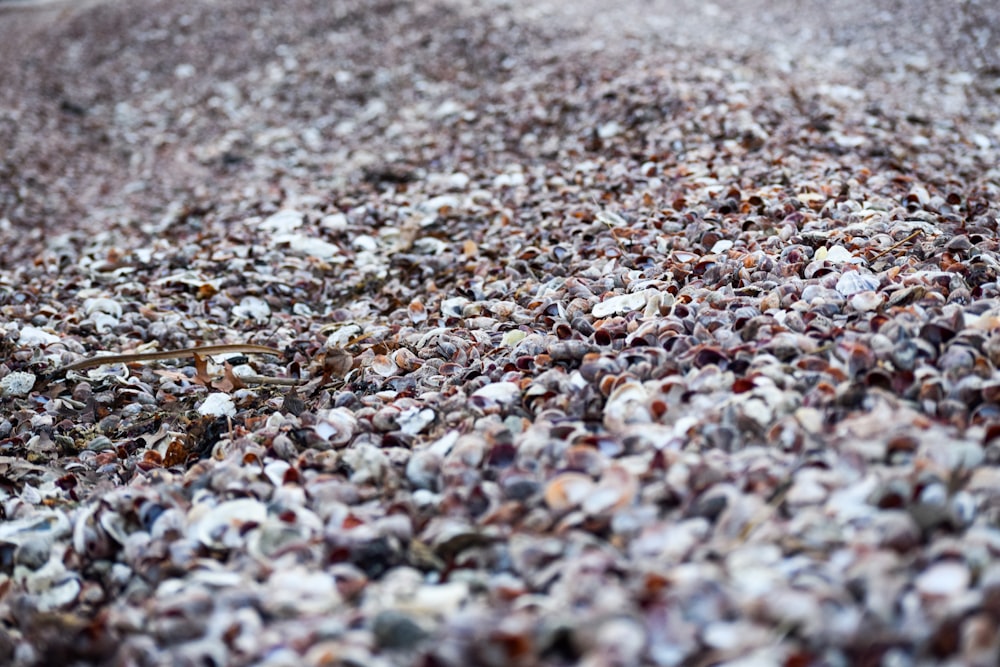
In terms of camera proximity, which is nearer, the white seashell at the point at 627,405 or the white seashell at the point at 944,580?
the white seashell at the point at 944,580

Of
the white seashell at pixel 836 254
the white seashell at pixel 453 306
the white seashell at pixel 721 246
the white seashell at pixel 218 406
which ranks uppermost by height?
the white seashell at pixel 836 254

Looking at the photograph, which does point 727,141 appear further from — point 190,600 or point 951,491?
point 190,600

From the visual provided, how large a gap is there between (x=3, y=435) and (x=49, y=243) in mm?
3059

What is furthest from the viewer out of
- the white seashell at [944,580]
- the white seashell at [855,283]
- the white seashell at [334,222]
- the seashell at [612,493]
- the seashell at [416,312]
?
the white seashell at [334,222]

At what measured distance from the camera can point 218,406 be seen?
263 centimetres

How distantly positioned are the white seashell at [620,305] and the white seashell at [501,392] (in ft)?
1.78

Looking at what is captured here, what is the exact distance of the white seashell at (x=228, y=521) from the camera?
170 cm

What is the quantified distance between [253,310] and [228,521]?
6.27 ft

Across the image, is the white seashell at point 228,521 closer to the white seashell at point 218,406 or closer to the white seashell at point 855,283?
the white seashell at point 218,406

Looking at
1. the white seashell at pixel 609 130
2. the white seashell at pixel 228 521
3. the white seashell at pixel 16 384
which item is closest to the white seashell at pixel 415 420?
the white seashell at pixel 228 521

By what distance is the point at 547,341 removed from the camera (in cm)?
243

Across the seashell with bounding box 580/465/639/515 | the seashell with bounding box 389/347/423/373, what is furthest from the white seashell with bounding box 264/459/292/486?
the seashell with bounding box 580/465/639/515

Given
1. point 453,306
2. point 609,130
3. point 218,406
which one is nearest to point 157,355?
point 218,406

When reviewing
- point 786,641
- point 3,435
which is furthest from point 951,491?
point 3,435
